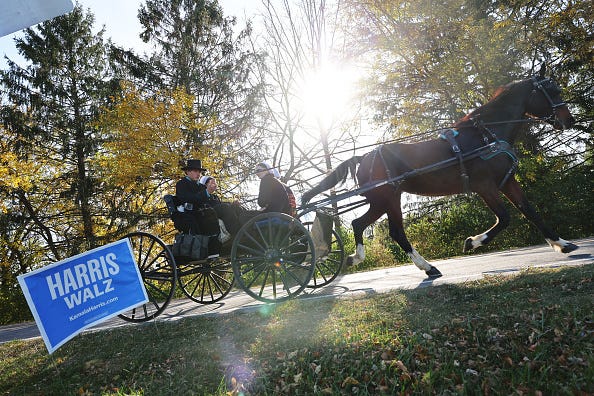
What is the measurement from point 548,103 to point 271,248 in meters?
4.73

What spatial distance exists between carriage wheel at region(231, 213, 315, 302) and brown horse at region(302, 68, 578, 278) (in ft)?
3.02

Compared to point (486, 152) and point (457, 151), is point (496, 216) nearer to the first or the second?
point (486, 152)

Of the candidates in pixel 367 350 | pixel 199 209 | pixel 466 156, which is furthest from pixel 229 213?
Answer: pixel 466 156

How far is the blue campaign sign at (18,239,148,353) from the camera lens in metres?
3.99

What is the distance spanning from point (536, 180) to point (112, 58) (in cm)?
1669

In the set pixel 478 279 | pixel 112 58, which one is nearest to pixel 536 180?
pixel 478 279

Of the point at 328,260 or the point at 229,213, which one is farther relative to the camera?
the point at 328,260

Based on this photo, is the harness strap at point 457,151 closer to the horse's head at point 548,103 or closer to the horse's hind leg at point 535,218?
the horse's hind leg at point 535,218

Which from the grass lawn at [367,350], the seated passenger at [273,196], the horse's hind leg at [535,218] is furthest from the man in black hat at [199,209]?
the horse's hind leg at [535,218]

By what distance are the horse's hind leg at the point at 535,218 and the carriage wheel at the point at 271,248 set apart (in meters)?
3.05

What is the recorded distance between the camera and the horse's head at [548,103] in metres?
6.60

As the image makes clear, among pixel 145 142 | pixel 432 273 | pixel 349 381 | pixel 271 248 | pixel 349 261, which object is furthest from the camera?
pixel 145 142

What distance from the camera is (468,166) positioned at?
6.27m

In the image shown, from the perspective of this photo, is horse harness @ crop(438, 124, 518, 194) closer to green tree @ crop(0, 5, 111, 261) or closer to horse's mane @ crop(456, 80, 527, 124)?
horse's mane @ crop(456, 80, 527, 124)
